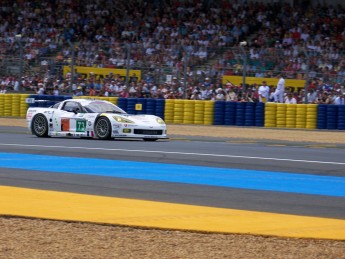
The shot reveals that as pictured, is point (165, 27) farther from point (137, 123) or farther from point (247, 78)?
point (137, 123)

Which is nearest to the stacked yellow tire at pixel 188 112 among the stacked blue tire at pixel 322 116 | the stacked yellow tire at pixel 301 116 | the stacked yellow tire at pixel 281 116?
the stacked yellow tire at pixel 281 116

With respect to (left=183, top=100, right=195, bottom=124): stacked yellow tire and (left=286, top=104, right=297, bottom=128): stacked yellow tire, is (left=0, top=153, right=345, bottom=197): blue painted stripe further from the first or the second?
(left=183, top=100, right=195, bottom=124): stacked yellow tire

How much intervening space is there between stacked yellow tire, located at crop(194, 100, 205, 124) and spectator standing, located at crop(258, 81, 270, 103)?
207cm

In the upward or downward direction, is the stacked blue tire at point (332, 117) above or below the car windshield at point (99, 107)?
below

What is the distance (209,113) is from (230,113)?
810 mm

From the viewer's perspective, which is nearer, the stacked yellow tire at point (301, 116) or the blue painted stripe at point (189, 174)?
the blue painted stripe at point (189, 174)

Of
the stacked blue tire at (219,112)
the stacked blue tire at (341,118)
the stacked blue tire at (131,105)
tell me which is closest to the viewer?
the stacked blue tire at (341,118)

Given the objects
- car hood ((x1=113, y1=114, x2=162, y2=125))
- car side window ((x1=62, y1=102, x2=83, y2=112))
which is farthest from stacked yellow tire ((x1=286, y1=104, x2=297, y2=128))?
car side window ((x1=62, y1=102, x2=83, y2=112))

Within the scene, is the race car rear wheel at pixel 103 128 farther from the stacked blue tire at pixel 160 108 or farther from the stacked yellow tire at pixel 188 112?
the stacked blue tire at pixel 160 108

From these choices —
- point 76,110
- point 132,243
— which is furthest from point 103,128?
point 132,243

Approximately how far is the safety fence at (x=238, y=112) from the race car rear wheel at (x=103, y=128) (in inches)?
183

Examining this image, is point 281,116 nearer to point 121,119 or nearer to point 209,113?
point 209,113

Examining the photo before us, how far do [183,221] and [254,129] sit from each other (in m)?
19.6

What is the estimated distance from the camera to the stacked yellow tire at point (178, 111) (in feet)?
98.7
